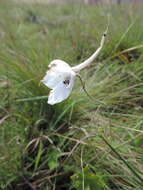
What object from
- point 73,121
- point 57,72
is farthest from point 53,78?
point 73,121

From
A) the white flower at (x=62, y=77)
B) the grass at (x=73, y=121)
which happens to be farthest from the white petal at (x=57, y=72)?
the grass at (x=73, y=121)

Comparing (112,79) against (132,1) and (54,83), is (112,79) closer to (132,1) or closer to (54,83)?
(54,83)

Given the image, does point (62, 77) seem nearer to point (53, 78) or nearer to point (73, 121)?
point (53, 78)

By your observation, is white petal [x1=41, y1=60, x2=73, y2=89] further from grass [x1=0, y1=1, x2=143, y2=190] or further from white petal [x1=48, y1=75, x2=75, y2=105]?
grass [x1=0, y1=1, x2=143, y2=190]

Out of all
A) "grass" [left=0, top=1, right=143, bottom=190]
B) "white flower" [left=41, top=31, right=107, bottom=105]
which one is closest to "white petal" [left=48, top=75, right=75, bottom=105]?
"white flower" [left=41, top=31, right=107, bottom=105]

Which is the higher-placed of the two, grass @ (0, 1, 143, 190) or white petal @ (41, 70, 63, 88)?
white petal @ (41, 70, 63, 88)

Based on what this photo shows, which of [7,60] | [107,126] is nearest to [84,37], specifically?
[7,60]
